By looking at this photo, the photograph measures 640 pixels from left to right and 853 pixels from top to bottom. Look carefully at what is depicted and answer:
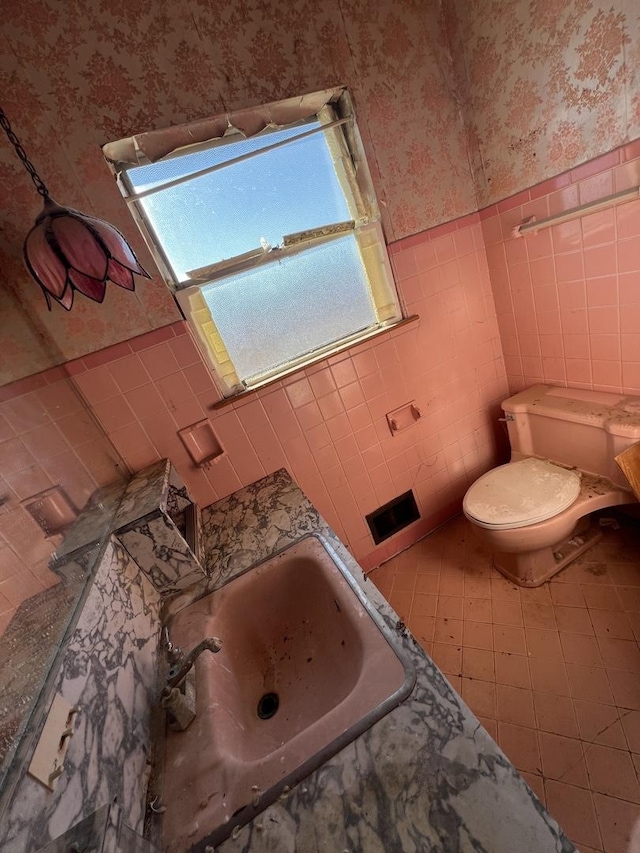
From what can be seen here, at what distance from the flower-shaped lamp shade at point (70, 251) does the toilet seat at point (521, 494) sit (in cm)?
161

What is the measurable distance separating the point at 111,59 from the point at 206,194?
0.41m

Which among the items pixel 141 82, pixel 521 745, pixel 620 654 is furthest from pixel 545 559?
pixel 141 82

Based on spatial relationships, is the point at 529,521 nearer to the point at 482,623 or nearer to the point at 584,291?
the point at 482,623

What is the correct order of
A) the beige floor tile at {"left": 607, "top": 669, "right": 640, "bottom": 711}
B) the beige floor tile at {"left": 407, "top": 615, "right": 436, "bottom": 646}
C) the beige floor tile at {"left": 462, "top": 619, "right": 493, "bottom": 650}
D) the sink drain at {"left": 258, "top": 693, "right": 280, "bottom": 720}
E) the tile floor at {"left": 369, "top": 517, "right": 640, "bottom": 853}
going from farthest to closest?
the beige floor tile at {"left": 407, "top": 615, "right": 436, "bottom": 646} → the beige floor tile at {"left": 462, "top": 619, "right": 493, "bottom": 650} → the beige floor tile at {"left": 607, "top": 669, "right": 640, "bottom": 711} → the tile floor at {"left": 369, "top": 517, "right": 640, "bottom": 853} → the sink drain at {"left": 258, "top": 693, "right": 280, "bottom": 720}

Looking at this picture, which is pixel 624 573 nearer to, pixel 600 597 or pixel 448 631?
pixel 600 597

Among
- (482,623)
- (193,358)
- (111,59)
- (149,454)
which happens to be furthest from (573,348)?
(111,59)

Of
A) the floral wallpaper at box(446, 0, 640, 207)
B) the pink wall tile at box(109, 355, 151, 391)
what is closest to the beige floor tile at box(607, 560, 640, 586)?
the floral wallpaper at box(446, 0, 640, 207)

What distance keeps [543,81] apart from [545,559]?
192 cm

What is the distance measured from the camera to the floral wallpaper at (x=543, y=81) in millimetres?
1086

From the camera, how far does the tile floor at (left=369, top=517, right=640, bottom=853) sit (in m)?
1.00

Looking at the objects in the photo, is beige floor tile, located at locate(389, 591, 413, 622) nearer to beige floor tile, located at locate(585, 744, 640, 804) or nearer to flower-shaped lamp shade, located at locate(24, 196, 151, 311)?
beige floor tile, located at locate(585, 744, 640, 804)

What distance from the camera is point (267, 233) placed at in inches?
54.8

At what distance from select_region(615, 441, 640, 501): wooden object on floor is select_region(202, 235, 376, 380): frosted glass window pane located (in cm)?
119

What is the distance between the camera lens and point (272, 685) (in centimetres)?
98
